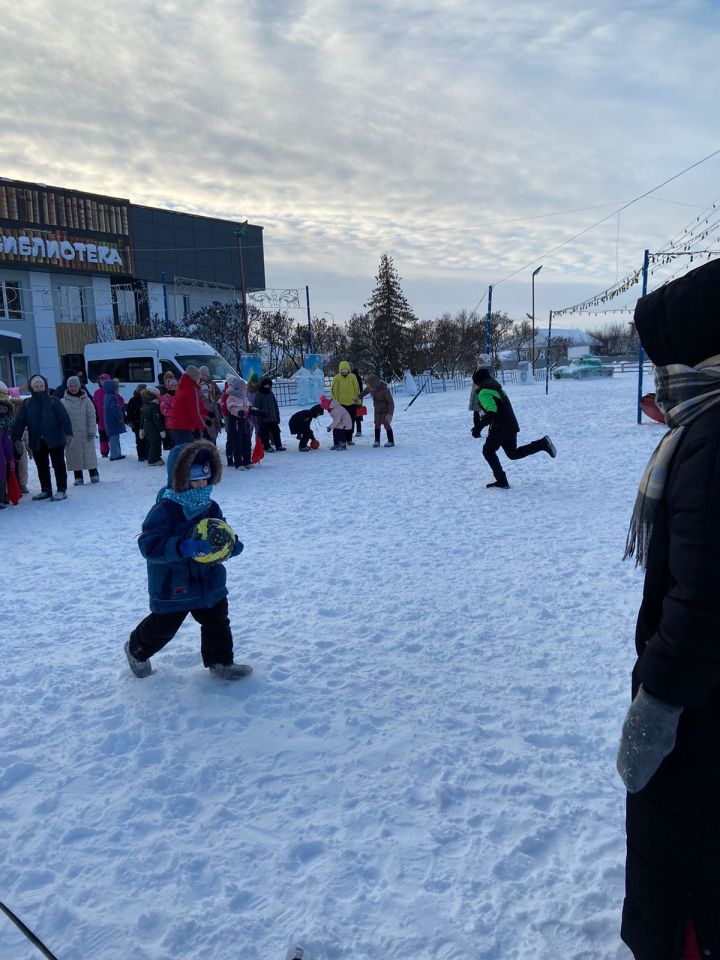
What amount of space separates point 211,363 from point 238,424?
7725 millimetres

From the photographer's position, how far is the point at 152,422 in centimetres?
1312

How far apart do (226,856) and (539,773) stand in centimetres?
132

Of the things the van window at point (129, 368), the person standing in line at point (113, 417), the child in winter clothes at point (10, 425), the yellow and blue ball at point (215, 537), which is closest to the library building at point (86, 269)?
the van window at point (129, 368)

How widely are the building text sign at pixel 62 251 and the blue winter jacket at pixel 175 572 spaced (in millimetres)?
36611

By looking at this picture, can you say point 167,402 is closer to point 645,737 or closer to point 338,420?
point 338,420

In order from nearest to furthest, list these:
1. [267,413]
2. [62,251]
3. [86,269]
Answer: [267,413], [62,251], [86,269]

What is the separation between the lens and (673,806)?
1.55 m

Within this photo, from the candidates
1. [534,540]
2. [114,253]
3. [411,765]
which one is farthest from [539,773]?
[114,253]

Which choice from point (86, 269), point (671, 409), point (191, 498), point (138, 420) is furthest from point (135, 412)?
point (86, 269)

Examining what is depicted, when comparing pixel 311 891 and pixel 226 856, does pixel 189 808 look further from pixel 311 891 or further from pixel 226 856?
pixel 311 891

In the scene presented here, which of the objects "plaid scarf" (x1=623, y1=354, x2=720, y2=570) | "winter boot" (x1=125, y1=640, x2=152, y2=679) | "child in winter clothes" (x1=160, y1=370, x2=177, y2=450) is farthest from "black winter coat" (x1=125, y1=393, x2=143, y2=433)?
"plaid scarf" (x1=623, y1=354, x2=720, y2=570)

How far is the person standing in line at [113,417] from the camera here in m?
13.6

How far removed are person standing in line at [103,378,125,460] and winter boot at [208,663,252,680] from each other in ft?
35.1

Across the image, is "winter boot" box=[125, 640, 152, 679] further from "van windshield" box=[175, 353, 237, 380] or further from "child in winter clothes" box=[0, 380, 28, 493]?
"van windshield" box=[175, 353, 237, 380]
